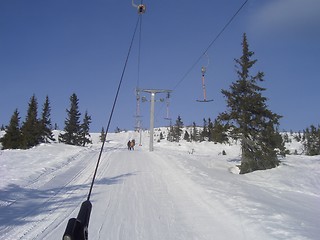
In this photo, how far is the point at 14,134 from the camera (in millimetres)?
54781

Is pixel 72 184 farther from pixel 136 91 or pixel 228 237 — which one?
pixel 136 91

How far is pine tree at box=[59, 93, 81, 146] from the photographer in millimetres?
62550

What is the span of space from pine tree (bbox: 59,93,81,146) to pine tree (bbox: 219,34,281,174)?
153ft

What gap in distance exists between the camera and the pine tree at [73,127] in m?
62.5

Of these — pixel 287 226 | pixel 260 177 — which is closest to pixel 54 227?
pixel 287 226

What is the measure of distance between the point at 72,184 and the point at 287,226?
7759mm

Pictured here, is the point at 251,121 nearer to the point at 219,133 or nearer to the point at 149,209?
the point at 219,133

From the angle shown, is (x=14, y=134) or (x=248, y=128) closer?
(x=248, y=128)

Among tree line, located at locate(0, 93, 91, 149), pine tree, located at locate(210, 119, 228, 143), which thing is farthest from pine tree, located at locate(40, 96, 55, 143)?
pine tree, located at locate(210, 119, 228, 143)

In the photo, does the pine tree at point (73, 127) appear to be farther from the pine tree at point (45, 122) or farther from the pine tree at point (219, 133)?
the pine tree at point (219, 133)

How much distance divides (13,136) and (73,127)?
12.1 m

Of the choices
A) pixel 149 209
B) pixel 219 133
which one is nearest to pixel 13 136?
pixel 219 133

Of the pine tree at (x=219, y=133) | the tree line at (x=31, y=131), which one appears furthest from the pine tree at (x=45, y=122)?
the pine tree at (x=219, y=133)

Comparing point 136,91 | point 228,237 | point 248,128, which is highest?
point 136,91
